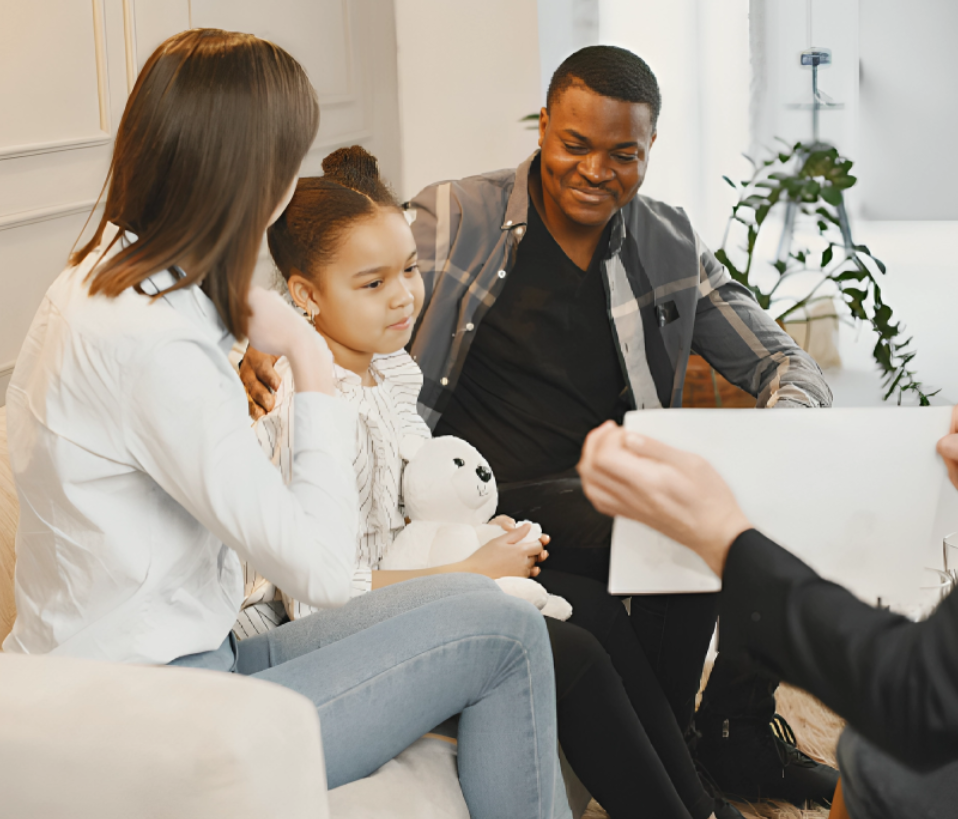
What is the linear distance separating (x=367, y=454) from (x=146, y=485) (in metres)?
0.49

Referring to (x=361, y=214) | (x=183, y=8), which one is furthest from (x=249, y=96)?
(x=183, y=8)

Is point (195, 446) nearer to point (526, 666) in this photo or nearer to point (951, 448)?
point (526, 666)

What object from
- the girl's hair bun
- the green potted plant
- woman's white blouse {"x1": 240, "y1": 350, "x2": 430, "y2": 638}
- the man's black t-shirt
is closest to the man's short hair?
the man's black t-shirt

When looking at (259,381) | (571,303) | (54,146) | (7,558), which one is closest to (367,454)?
(259,381)

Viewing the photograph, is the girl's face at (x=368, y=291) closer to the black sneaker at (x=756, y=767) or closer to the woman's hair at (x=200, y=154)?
the woman's hair at (x=200, y=154)

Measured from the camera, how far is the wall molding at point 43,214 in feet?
5.48

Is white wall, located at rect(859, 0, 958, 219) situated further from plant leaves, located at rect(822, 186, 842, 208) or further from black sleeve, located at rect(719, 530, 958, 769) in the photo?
black sleeve, located at rect(719, 530, 958, 769)

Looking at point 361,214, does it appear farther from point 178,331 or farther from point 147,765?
point 147,765

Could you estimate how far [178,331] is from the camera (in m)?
0.80

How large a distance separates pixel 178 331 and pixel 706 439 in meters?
0.50

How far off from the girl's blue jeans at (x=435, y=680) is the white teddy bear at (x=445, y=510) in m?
0.24

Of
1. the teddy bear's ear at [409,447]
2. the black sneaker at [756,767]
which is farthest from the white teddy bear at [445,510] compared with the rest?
the black sneaker at [756,767]

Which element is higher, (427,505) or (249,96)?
(249,96)

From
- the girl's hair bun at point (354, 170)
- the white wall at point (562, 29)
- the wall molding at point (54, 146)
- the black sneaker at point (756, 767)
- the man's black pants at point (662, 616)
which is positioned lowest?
the black sneaker at point (756, 767)
